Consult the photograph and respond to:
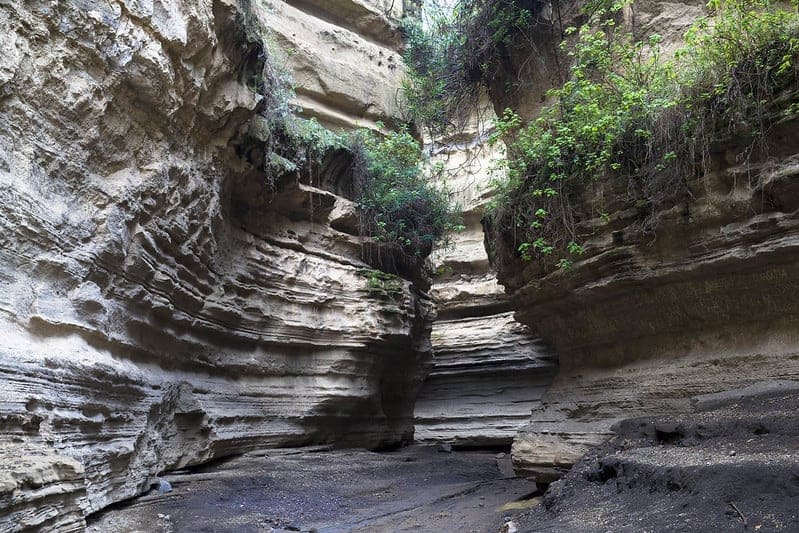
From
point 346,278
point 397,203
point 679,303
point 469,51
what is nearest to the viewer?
point 679,303

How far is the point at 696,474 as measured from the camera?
433cm

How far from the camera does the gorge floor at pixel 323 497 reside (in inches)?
236

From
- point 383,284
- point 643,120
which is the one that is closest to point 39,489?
point 643,120

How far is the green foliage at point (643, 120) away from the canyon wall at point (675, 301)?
207mm

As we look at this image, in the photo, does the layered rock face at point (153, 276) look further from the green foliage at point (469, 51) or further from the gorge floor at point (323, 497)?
the green foliage at point (469, 51)

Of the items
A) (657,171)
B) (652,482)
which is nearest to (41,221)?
(652,482)

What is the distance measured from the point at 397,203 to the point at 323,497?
6279 mm

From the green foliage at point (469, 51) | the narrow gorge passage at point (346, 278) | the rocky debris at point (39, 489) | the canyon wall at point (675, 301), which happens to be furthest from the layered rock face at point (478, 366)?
the rocky debris at point (39, 489)

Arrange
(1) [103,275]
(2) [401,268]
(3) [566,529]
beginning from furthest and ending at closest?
(2) [401,268] < (1) [103,275] < (3) [566,529]

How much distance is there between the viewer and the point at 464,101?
1074 centimetres

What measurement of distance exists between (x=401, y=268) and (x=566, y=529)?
28.9 feet

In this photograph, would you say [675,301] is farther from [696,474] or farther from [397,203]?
[397,203]

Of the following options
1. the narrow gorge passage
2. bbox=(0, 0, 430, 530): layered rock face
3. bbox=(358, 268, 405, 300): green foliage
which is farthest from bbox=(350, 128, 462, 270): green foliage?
the narrow gorge passage

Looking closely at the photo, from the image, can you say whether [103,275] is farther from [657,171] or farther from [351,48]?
[351,48]
